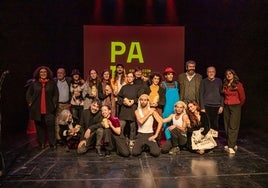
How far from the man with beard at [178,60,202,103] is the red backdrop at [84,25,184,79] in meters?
1.61

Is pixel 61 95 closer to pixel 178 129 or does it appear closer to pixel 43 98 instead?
pixel 43 98

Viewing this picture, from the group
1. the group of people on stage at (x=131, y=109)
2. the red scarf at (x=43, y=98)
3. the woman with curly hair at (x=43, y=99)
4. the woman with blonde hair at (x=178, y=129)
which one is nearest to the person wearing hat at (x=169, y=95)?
the group of people on stage at (x=131, y=109)

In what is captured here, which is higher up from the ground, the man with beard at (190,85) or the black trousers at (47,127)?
the man with beard at (190,85)

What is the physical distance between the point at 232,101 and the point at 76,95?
2675 mm

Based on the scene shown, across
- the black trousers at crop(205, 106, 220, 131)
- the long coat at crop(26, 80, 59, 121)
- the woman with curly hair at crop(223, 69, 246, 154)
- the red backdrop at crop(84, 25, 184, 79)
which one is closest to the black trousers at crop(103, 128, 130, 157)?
the long coat at crop(26, 80, 59, 121)

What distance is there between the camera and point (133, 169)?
4637 millimetres

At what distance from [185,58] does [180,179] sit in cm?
424

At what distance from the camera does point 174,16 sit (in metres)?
7.84

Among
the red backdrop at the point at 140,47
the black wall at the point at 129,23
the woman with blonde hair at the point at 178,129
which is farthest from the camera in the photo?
the red backdrop at the point at 140,47

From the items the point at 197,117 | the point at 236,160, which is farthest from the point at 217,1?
the point at 236,160

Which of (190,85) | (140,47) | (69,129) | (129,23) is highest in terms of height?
(129,23)

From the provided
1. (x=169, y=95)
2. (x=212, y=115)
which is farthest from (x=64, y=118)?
(x=212, y=115)

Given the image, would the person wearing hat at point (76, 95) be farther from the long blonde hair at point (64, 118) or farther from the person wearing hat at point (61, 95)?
the long blonde hair at point (64, 118)

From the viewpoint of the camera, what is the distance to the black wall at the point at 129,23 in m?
7.35
